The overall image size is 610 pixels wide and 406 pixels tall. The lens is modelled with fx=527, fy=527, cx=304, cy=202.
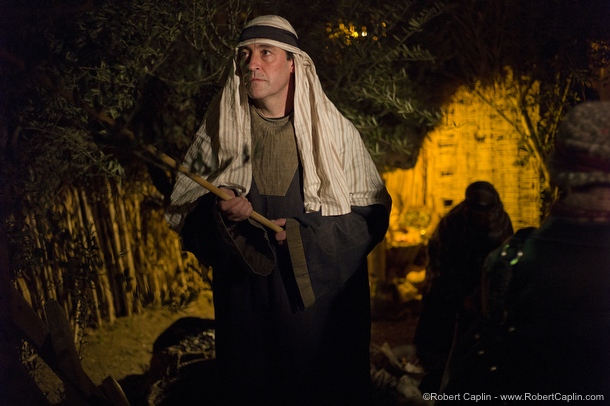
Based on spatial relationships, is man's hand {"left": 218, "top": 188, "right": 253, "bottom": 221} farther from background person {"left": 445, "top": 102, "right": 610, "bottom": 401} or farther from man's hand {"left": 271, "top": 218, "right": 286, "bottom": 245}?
background person {"left": 445, "top": 102, "right": 610, "bottom": 401}

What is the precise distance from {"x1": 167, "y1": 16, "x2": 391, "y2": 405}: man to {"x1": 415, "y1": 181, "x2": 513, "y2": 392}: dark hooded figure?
148 centimetres

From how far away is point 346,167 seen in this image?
2.93 m

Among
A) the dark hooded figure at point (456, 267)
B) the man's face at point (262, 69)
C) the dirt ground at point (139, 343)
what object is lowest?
the dirt ground at point (139, 343)

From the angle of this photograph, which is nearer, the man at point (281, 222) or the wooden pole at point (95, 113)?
the wooden pole at point (95, 113)

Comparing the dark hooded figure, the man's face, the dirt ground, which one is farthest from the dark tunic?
the dark hooded figure

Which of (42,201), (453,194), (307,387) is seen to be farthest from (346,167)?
(453,194)

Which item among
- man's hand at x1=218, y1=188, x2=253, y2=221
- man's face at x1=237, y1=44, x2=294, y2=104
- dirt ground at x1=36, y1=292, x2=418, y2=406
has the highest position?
man's face at x1=237, y1=44, x2=294, y2=104

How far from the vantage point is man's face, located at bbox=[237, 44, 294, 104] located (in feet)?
9.02

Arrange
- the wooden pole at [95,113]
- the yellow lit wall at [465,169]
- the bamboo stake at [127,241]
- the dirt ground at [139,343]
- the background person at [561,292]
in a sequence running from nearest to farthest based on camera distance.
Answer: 1. the background person at [561,292]
2. the wooden pole at [95,113]
3. the dirt ground at [139,343]
4. the bamboo stake at [127,241]
5. the yellow lit wall at [465,169]

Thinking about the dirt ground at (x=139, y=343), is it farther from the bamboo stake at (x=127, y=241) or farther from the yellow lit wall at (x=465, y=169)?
the yellow lit wall at (x=465, y=169)

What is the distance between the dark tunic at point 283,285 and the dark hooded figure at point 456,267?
1411mm

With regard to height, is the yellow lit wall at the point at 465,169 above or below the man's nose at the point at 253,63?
below

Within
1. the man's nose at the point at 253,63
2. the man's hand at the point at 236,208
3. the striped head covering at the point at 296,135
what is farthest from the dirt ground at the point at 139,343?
the man's nose at the point at 253,63

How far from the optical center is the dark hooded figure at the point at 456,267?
13.7 feet
